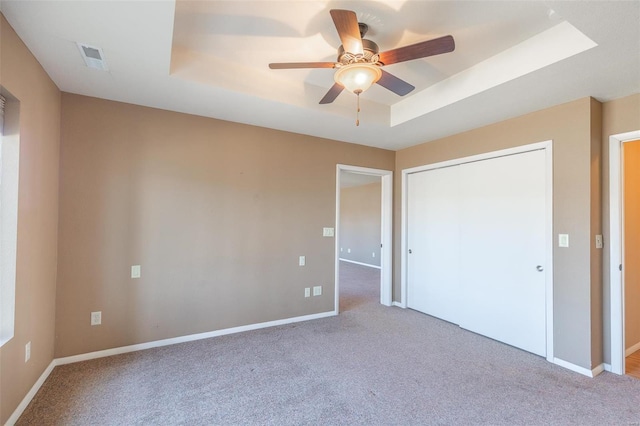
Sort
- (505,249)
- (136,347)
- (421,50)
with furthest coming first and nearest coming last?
1. (505,249)
2. (136,347)
3. (421,50)

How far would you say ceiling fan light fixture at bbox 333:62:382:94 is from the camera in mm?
1929

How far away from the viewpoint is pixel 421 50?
180 centimetres

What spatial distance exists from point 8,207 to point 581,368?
4.72 metres

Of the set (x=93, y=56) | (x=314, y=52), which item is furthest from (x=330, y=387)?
(x=93, y=56)

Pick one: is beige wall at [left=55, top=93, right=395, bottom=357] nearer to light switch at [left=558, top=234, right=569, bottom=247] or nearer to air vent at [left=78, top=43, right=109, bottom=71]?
air vent at [left=78, top=43, right=109, bottom=71]


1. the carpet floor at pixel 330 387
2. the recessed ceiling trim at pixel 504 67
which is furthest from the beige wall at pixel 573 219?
the recessed ceiling trim at pixel 504 67

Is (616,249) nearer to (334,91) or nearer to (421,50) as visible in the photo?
(421,50)

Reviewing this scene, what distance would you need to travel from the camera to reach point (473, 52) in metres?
2.41

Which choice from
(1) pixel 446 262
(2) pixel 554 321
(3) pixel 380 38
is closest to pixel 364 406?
(2) pixel 554 321

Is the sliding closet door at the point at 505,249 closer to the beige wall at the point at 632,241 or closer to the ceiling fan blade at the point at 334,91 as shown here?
the beige wall at the point at 632,241

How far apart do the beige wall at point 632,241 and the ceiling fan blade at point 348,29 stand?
3160mm

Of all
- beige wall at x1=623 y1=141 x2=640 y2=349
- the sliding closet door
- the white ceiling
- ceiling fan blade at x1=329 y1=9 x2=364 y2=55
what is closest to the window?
the white ceiling

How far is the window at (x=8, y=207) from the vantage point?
189 centimetres

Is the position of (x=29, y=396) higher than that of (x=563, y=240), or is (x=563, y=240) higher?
(x=563, y=240)
